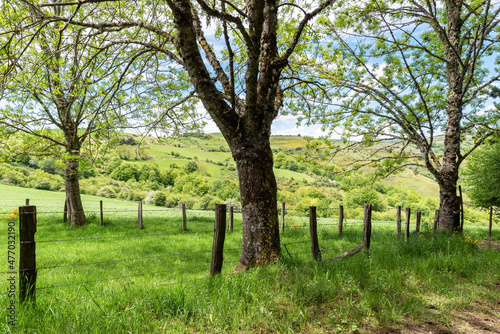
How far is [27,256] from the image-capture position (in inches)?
130

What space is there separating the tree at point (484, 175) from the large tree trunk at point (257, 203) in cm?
1499

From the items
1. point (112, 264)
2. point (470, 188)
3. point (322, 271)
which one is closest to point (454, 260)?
point (322, 271)

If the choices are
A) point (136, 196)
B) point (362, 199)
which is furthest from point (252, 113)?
point (362, 199)

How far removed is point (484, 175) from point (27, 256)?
20012 mm

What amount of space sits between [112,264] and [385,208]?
2991 inches

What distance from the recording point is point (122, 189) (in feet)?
192

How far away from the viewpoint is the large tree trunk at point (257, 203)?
16.3ft

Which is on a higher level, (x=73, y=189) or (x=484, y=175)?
(x=484, y=175)

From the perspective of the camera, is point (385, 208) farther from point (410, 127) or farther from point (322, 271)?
point (322, 271)

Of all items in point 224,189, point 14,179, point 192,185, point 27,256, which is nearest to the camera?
point 27,256

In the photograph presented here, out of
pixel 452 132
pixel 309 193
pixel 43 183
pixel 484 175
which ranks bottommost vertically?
pixel 309 193

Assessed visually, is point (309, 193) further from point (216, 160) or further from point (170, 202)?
point (170, 202)

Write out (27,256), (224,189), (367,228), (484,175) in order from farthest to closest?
(224,189)
(484,175)
(367,228)
(27,256)

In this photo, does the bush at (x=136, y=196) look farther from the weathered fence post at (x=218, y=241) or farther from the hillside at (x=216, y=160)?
the weathered fence post at (x=218, y=241)
